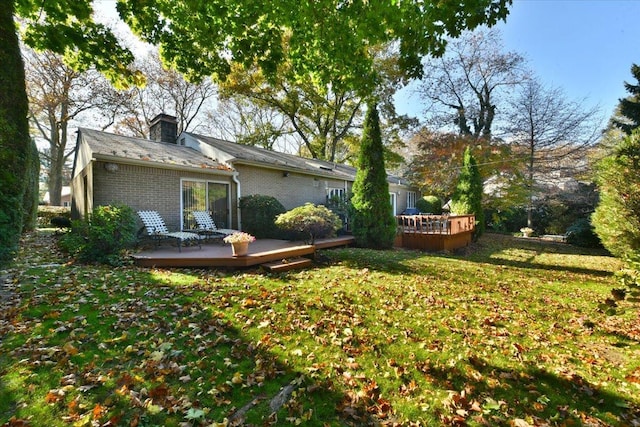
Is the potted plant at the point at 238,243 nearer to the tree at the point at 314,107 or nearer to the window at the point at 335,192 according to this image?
the window at the point at 335,192

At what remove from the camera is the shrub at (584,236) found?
47.8 feet

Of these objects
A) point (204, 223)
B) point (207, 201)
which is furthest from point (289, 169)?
point (204, 223)

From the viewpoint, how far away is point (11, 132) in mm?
3418

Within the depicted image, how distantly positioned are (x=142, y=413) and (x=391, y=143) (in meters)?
26.0

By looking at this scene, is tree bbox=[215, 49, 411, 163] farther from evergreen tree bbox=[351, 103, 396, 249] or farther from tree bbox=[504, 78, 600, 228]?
evergreen tree bbox=[351, 103, 396, 249]

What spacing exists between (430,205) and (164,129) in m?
17.9

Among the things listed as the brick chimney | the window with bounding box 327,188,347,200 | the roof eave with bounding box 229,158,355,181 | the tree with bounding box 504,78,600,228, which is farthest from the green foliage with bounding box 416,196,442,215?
the brick chimney

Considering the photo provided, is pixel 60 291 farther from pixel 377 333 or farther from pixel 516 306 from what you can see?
pixel 516 306

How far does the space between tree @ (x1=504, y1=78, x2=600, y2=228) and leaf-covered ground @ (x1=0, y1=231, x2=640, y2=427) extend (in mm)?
16820

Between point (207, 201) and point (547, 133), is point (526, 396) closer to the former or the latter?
point (207, 201)

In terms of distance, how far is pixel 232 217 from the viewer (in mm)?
11656

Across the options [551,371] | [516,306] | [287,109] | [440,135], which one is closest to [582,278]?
[516,306]

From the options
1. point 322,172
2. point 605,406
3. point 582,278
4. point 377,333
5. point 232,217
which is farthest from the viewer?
point 322,172

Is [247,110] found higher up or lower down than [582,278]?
higher up
